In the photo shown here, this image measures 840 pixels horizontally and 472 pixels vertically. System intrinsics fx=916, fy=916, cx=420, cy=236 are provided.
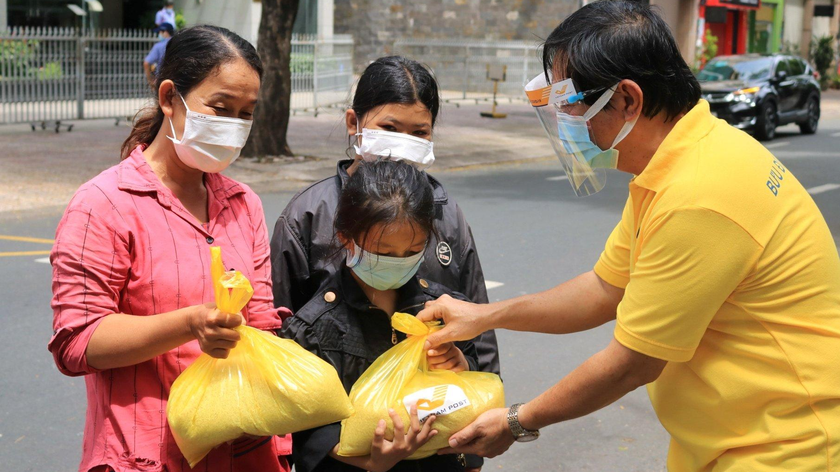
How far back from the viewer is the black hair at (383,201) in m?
2.37

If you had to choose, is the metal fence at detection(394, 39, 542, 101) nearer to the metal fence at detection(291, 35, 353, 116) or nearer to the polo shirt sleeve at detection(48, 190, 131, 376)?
the metal fence at detection(291, 35, 353, 116)

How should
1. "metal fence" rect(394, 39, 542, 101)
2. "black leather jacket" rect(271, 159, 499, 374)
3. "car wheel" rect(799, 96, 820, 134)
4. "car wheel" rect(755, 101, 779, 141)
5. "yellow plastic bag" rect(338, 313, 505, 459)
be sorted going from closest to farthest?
"yellow plastic bag" rect(338, 313, 505, 459) < "black leather jacket" rect(271, 159, 499, 374) < "car wheel" rect(755, 101, 779, 141) < "car wheel" rect(799, 96, 820, 134) < "metal fence" rect(394, 39, 542, 101)

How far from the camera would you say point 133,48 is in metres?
16.3

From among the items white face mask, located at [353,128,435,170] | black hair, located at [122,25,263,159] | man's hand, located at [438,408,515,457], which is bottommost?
man's hand, located at [438,408,515,457]

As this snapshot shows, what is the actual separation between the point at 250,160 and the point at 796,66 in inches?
501

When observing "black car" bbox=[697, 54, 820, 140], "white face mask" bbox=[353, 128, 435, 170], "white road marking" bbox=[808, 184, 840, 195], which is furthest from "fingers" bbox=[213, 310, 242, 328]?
"black car" bbox=[697, 54, 820, 140]

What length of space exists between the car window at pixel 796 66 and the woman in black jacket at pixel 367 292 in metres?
18.6

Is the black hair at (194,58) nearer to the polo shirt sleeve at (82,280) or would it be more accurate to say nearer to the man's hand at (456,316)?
the polo shirt sleeve at (82,280)

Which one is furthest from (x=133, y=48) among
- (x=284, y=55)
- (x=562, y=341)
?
(x=562, y=341)

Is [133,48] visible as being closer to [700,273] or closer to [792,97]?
[792,97]

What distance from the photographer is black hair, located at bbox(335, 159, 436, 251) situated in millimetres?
2369

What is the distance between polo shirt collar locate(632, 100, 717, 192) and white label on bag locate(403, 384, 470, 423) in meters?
0.68

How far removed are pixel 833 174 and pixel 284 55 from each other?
326 inches

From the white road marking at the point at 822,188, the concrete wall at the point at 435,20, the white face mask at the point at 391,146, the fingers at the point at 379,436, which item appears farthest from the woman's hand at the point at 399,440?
the concrete wall at the point at 435,20
